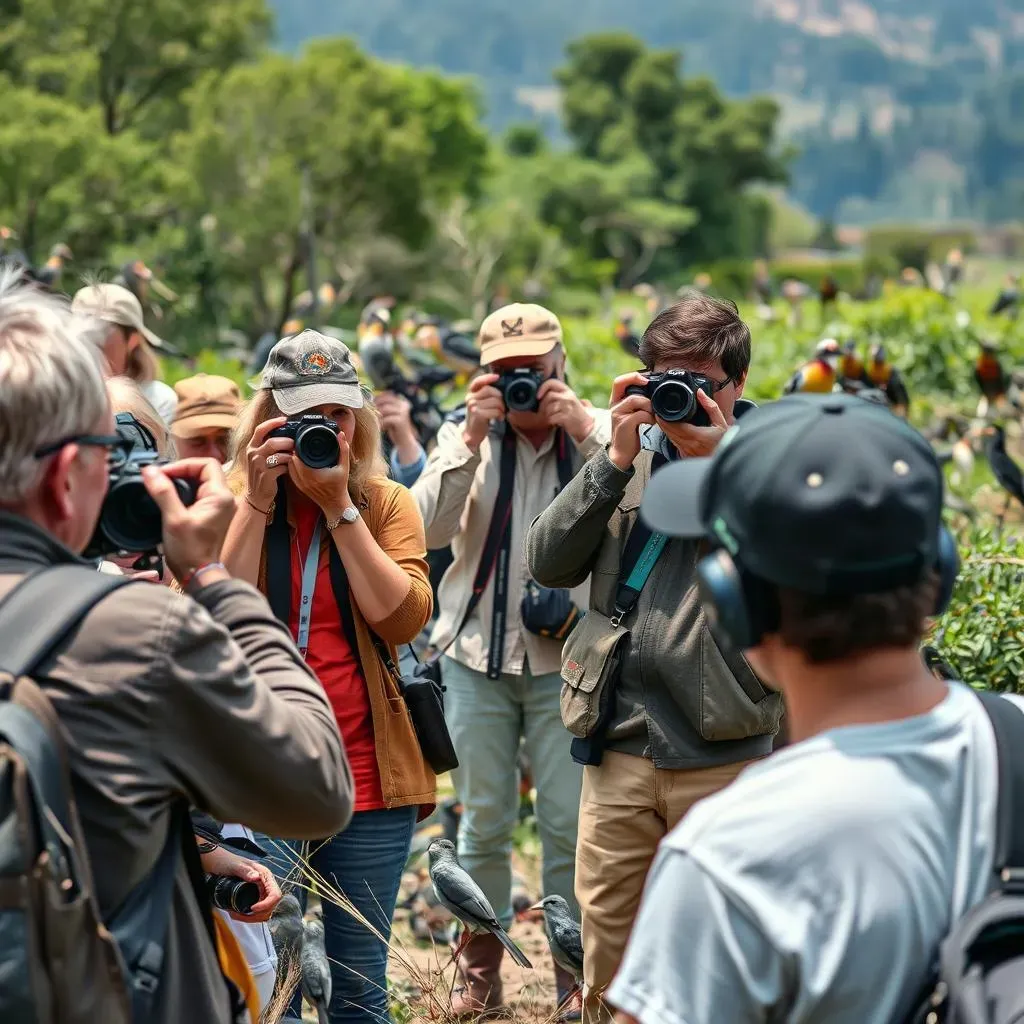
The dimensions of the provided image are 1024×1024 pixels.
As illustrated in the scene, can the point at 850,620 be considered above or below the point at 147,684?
above

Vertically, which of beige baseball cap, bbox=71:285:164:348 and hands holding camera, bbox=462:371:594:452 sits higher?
hands holding camera, bbox=462:371:594:452

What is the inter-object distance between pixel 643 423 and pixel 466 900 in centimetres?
132

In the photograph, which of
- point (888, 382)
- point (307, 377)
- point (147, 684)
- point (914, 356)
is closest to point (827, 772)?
point (147, 684)

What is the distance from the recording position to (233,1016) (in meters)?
1.96

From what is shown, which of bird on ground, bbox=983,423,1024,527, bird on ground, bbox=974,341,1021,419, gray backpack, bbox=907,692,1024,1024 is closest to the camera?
gray backpack, bbox=907,692,1024,1024

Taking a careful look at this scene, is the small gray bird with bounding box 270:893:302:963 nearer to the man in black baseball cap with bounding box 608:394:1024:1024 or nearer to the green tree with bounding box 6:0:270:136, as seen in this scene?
the man in black baseball cap with bounding box 608:394:1024:1024

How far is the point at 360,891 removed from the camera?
3311 millimetres

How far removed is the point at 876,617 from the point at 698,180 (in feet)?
221

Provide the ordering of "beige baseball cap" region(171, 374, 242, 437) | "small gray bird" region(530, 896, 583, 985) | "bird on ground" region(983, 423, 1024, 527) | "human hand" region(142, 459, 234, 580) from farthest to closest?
1. "bird on ground" region(983, 423, 1024, 527)
2. "beige baseball cap" region(171, 374, 242, 437)
3. "small gray bird" region(530, 896, 583, 985)
4. "human hand" region(142, 459, 234, 580)

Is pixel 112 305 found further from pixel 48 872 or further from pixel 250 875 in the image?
pixel 48 872

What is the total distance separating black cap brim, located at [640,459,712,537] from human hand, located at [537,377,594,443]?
2164 millimetres

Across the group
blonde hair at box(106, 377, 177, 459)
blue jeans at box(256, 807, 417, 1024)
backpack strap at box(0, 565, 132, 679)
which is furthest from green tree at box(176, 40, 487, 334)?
backpack strap at box(0, 565, 132, 679)

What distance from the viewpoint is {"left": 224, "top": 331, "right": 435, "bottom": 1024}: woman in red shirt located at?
3.23m

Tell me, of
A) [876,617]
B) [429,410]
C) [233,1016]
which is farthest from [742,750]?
[429,410]
